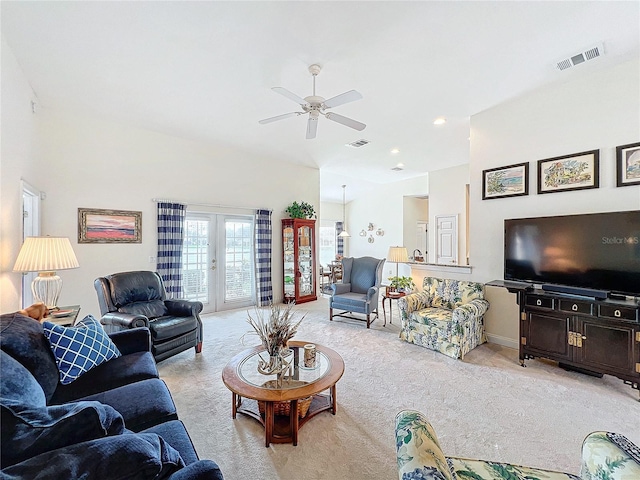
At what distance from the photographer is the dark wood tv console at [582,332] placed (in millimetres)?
2561

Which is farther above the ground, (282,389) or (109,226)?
(109,226)

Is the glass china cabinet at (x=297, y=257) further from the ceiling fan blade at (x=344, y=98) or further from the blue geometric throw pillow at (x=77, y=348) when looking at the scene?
the blue geometric throw pillow at (x=77, y=348)

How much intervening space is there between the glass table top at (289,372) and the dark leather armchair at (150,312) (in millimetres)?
1158

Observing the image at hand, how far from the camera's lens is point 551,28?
2.41 meters

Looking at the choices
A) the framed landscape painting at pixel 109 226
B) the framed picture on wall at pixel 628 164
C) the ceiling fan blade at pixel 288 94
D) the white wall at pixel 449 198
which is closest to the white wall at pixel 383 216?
the white wall at pixel 449 198

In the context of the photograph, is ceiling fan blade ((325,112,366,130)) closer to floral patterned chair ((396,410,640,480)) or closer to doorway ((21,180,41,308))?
floral patterned chair ((396,410,640,480))

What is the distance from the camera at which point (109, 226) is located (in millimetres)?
4359

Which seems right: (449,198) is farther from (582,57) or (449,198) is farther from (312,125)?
(312,125)

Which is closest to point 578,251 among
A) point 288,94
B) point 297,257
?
point 288,94

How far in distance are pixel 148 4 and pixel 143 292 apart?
2.97 m

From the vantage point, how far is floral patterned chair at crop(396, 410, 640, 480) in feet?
3.19

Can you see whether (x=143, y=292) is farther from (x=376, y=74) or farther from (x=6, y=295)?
(x=376, y=74)

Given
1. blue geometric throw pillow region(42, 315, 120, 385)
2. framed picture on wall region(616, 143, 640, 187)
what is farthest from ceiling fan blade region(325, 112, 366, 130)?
blue geometric throw pillow region(42, 315, 120, 385)

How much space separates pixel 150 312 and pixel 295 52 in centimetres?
327
